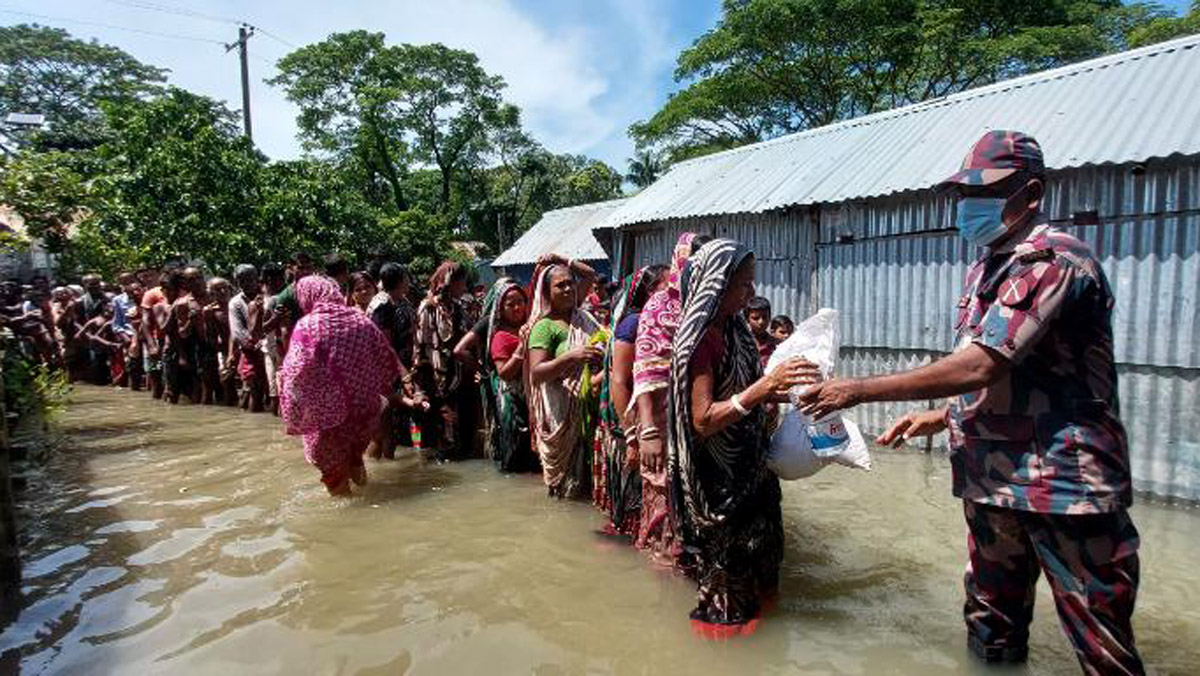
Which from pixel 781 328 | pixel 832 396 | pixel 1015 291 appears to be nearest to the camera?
pixel 1015 291

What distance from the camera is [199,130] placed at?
12.8 metres

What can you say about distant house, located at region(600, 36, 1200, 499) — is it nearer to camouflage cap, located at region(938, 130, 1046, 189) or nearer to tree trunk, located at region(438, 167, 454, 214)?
camouflage cap, located at region(938, 130, 1046, 189)

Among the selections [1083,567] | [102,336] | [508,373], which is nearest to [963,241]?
[508,373]

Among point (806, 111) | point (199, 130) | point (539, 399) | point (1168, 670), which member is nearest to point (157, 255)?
point (199, 130)

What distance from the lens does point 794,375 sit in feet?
7.89

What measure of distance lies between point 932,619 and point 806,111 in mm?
22308

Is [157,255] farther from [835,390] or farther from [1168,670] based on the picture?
[1168,670]

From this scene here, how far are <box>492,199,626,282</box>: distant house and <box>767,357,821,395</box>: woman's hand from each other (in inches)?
614

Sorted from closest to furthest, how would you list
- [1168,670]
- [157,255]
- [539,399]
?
[1168,670] < [539,399] < [157,255]

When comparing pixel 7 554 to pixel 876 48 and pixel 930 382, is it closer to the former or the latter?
pixel 930 382

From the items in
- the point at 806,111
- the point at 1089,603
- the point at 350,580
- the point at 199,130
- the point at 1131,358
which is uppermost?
the point at 806,111

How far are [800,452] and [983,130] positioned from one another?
217 inches

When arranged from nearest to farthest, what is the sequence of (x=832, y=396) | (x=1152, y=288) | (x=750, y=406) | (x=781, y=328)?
(x=832, y=396)
(x=750, y=406)
(x=1152, y=288)
(x=781, y=328)

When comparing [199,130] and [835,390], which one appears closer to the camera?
[835,390]
